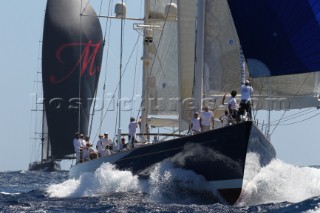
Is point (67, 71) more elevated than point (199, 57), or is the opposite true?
point (199, 57)

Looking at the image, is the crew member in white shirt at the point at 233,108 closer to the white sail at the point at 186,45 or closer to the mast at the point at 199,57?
the mast at the point at 199,57

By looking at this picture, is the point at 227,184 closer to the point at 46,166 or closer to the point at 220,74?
the point at 220,74

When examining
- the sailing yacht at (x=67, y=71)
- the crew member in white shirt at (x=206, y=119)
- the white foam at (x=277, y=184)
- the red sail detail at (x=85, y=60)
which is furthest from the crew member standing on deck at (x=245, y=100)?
the red sail detail at (x=85, y=60)

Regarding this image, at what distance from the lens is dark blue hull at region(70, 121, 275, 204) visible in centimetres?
1938

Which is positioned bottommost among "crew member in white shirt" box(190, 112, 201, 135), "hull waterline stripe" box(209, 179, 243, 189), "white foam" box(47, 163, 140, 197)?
"white foam" box(47, 163, 140, 197)

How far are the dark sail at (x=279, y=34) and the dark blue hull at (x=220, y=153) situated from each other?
1.37 metres

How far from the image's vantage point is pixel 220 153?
19.6m

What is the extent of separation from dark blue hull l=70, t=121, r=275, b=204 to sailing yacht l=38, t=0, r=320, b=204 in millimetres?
21

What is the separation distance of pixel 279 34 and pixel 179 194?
4292 mm

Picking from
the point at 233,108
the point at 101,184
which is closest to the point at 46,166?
the point at 101,184

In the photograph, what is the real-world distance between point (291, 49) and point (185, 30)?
25.8 ft

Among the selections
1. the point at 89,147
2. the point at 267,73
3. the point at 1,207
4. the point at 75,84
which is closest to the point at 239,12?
the point at 267,73

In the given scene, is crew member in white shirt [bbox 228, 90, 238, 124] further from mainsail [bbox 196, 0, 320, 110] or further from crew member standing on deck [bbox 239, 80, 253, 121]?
mainsail [bbox 196, 0, 320, 110]

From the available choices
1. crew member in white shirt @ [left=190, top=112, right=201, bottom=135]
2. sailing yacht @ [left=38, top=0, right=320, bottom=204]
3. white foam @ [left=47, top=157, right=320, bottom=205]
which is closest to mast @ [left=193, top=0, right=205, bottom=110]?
sailing yacht @ [left=38, top=0, right=320, bottom=204]
